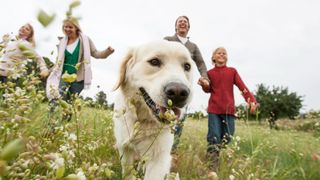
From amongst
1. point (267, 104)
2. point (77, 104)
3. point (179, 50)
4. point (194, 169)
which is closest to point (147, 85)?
point (179, 50)

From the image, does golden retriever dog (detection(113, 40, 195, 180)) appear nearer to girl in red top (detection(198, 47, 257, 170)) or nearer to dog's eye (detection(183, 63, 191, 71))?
dog's eye (detection(183, 63, 191, 71))

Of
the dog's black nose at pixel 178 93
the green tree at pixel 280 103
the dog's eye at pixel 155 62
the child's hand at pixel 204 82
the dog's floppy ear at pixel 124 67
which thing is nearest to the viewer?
the dog's black nose at pixel 178 93

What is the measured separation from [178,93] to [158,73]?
60 centimetres

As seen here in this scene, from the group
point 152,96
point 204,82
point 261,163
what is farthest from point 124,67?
point 261,163

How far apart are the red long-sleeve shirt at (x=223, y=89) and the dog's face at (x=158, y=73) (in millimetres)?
2635

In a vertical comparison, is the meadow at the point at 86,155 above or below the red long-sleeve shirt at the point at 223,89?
below

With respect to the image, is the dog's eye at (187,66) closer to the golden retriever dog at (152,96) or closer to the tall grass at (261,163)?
the golden retriever dog at (152,96)

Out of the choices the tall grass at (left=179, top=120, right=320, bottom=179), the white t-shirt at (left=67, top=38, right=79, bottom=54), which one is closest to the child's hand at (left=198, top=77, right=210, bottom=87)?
the tall grass at (left=179, top=120, right=320, bottom=179)

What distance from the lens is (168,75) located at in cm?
334

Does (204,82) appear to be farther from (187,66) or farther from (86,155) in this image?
(86,155)

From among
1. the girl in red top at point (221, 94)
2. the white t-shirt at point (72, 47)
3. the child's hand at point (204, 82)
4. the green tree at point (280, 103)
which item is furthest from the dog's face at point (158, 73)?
the green tree at point (280, 103)

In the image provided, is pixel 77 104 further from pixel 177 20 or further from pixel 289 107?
pixel 289 107

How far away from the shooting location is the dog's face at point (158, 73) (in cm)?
310

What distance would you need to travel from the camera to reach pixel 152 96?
130 inches
